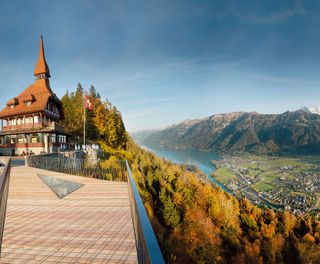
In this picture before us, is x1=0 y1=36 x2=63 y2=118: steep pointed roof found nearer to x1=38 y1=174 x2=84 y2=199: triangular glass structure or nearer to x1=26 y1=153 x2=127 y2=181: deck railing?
x1=26 y1=153 x2=127 y2=181: deck railing

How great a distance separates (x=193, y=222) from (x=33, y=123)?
31647mm

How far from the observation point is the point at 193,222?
1555 inches

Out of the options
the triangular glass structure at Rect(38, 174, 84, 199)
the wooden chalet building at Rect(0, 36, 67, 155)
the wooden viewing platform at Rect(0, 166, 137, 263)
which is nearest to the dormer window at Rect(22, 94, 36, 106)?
the wooden chalet building at Rect(0, 36, 67, 155)

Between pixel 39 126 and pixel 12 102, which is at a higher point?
pixel 12 102

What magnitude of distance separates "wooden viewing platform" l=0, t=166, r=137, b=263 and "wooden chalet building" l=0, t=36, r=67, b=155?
20.4 meters

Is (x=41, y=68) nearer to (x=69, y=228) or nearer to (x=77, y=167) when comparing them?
(x=77, y=167)

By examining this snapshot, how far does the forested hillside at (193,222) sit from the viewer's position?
107ft

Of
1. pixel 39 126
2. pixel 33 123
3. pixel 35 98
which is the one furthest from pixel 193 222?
pixel 35 98

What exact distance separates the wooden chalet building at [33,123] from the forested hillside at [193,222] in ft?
24.3

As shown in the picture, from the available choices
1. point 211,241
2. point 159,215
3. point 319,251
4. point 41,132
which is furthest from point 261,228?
point 41,132

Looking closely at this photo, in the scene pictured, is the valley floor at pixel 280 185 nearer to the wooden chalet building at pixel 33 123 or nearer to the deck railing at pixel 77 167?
the wooden chalet building at pixel 33 123

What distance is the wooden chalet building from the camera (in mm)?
27812

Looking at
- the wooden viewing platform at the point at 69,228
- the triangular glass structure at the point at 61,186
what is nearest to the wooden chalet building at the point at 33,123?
the triangular glass structure at the point at 61,186

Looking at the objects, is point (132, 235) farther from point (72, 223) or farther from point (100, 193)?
point (100, 193)
